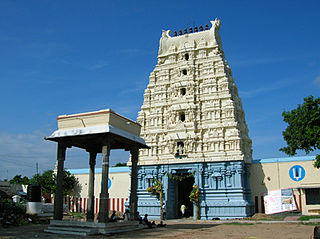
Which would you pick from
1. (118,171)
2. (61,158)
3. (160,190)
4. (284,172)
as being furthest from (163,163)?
(61,158)

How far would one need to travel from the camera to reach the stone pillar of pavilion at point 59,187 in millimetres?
16578

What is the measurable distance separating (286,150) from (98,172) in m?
18.1

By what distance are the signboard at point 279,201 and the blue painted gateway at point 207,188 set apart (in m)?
1.40

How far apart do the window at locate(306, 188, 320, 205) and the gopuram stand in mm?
4424

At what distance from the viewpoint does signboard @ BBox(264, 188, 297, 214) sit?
85.4ft

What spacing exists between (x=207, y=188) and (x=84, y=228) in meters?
14.8

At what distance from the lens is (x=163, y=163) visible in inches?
1160

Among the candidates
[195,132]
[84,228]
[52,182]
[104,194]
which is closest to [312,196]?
[195,132]

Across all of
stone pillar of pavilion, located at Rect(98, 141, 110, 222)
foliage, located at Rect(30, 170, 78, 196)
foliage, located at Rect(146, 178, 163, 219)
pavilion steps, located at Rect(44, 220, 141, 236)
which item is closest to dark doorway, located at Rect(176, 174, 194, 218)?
foliage, located at Rect(146, 178, 163, 219)

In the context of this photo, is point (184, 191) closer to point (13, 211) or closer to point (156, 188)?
point (156, 188)

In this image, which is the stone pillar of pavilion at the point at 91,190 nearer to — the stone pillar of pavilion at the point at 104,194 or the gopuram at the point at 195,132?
the stone pillar of pavilion at the point at 104,194

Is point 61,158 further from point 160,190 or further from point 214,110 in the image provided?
point 214,110

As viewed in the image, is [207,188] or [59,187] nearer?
[59,187]

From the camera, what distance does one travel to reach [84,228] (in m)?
14.9
